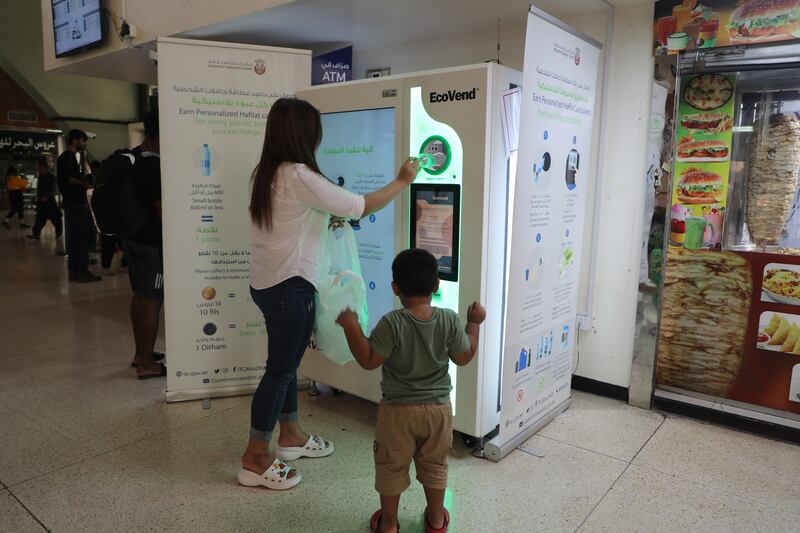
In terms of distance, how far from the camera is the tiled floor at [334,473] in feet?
7.14

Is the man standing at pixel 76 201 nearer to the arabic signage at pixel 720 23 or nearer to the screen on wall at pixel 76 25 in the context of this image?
the screen on wall at pixel 76 25

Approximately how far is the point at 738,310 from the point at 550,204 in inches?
54.6

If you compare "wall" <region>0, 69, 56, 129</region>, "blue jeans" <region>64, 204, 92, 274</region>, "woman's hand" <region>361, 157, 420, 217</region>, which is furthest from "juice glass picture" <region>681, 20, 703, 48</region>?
"wall" <region>0, 69, 56, 129</region>

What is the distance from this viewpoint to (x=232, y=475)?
2.48 m

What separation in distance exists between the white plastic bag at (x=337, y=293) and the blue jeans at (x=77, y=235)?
564cm

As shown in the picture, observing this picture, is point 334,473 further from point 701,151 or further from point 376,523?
point 701,151

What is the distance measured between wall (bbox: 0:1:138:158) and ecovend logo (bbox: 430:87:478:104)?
33.6 feet

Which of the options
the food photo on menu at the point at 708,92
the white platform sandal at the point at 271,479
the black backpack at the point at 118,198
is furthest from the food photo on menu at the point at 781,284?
the black backpack at the point at 118,198

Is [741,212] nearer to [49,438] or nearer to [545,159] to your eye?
[545,159]

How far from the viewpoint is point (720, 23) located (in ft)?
9.11

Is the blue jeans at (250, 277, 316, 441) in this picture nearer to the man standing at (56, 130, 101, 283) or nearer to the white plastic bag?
the white plastic bag

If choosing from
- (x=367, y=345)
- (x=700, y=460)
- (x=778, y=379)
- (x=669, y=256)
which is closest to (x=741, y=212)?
(x=669, y=256)

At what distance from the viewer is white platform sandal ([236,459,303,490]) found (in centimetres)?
236

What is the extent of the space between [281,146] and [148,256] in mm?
1786
